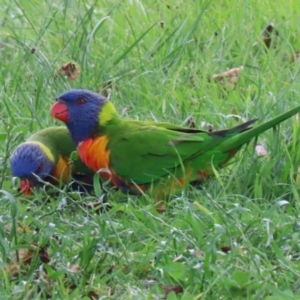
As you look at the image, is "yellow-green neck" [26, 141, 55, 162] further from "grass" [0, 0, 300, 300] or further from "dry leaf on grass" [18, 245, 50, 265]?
"dry leaf on grass" [18, 245, 50, 265]

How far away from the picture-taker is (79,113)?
454cm

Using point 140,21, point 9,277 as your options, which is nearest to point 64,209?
point 9,277

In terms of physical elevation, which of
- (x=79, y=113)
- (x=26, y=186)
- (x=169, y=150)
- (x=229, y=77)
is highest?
(x=79, y=113)

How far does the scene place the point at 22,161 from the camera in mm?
4422

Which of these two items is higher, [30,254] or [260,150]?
[30,254]

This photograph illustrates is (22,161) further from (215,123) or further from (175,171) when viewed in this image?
(215,123)

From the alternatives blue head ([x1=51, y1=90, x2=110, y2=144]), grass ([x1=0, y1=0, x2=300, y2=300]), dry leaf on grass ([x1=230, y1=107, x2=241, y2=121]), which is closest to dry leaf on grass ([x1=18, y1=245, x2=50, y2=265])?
grass ([x1=0, y1=0, x2=300, y2=300])

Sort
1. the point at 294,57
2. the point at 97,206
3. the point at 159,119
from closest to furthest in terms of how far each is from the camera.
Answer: the point at 97,206, the point at 159,119, the point at 294,57

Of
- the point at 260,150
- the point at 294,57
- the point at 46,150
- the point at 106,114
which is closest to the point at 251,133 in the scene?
the point at 260,150

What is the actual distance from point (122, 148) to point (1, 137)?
599 millimetres

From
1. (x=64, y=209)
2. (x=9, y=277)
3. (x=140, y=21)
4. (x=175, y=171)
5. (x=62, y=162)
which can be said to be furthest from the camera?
(x=140, y=21)

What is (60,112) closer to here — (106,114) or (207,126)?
(106,114)

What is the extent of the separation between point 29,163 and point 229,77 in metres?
1.43

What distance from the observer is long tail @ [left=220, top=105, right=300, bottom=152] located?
13.9ft
